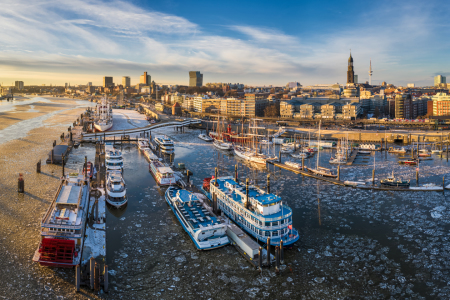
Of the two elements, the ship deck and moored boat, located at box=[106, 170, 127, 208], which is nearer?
the ship deck

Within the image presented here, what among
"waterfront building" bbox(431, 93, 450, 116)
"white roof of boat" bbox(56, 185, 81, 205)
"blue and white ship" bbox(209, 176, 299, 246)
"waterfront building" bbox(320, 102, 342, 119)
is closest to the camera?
"blue and white ship" bbox(209, 176, 299, 246)

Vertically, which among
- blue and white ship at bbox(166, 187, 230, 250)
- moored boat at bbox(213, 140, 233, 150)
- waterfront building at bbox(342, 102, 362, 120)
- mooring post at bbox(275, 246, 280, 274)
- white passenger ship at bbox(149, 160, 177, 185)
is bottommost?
mooring post at bbox(275, 246, 280, 274)

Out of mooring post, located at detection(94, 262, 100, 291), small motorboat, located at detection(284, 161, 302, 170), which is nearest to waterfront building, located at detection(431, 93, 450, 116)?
→ small motorboat, located at detection(284, 161, 302, 170)

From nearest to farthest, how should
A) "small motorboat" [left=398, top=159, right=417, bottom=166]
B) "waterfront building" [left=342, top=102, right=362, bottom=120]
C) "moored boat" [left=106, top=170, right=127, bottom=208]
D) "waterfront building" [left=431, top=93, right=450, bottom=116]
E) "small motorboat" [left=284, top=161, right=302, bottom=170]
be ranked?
"moored boat" [left=106, top=170, right=127, bottom=208] → "small motorboat" [left=284, top=161, right=302, bottom=170] → "small motorboat" [left=398, top=159, right=417, bottom=166] → "waterfront building" [left=342, top=102, right=362, bottom=120] → "waterfront building" [left=431, top=93, right=450, bottom=116]

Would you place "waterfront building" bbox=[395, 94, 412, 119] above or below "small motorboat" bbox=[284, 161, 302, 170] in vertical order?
above

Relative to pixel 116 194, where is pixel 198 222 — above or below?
below

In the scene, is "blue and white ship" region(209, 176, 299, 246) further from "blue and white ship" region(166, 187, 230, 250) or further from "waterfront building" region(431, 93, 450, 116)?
"waterfront building" region(431, 93, 450, 116)

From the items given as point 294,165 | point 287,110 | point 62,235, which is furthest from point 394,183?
point 287,110

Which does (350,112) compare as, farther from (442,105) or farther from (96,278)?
(96,278)
